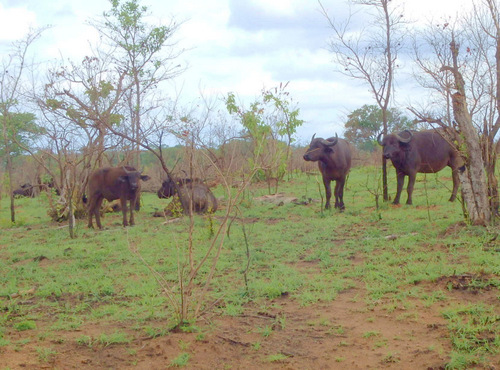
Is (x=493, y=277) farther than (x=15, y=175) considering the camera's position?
No

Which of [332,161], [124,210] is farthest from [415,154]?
[124,210]

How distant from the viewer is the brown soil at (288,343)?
3.93m

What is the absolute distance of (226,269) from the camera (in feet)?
21.5

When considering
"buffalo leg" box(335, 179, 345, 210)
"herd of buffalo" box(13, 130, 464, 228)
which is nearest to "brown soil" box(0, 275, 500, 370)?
"buffalo leg" box(335, 179, 345, 210)

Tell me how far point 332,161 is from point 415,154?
183 cm

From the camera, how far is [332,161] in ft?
37.7

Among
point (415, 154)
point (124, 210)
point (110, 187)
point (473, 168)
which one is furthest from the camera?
point (415, 154)

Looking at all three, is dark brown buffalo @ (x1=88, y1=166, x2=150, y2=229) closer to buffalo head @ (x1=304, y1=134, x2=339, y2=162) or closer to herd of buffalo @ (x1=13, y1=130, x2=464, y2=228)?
herd of buffalo @ (x1=13, y1=130, x2=464, y2=228)

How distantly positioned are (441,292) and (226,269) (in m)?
2.63

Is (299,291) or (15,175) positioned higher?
(15,175)

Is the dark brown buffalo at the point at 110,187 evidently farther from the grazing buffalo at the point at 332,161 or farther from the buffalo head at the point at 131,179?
the grazing buffalo at the point at 332,161

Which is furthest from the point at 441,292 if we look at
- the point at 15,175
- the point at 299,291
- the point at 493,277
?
the point at 15,175

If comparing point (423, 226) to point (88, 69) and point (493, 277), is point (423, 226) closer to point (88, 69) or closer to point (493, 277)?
point (493, 277)

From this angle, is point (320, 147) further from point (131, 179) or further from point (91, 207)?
point (91, 207)
